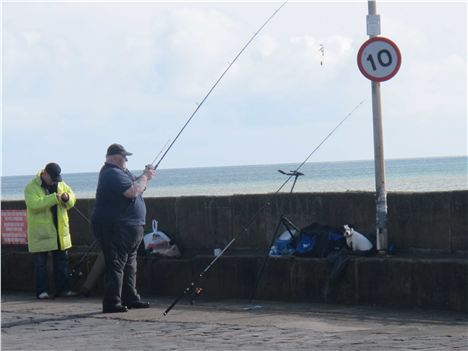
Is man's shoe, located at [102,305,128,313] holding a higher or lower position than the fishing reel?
lower

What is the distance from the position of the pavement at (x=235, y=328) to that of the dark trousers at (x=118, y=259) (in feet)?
0.81

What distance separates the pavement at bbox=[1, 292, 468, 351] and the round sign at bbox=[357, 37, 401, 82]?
89.8 inches

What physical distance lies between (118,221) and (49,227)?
1763 millimetres

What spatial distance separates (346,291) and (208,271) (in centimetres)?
170

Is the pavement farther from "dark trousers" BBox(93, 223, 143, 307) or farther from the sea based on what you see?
the sea

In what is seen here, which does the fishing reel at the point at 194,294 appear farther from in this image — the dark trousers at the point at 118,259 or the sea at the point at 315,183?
the sea at the point at 315,183

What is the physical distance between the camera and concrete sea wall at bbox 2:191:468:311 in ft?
33.6

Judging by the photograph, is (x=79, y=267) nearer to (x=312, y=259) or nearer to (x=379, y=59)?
(x=312, y=259)

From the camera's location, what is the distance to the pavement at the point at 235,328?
27.7 feet

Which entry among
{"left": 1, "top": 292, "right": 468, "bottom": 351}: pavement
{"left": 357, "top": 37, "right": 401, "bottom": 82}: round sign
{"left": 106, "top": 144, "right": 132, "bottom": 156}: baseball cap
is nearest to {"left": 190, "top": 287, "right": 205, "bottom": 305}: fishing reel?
{"left": 1, "top": 292, "right": 468, "bottom": 351}: pavement

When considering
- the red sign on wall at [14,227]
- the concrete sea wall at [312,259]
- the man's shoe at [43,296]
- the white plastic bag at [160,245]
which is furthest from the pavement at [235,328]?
the red sign on wall at [14,227]

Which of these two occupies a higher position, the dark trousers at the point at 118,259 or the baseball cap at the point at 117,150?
the baseball cap at the point at 117,150

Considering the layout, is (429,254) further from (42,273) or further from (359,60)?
(42,273)

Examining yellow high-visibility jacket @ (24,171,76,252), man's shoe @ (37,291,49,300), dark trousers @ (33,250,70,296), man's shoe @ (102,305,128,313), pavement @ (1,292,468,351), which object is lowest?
pavement @ (1,292,468,351)
